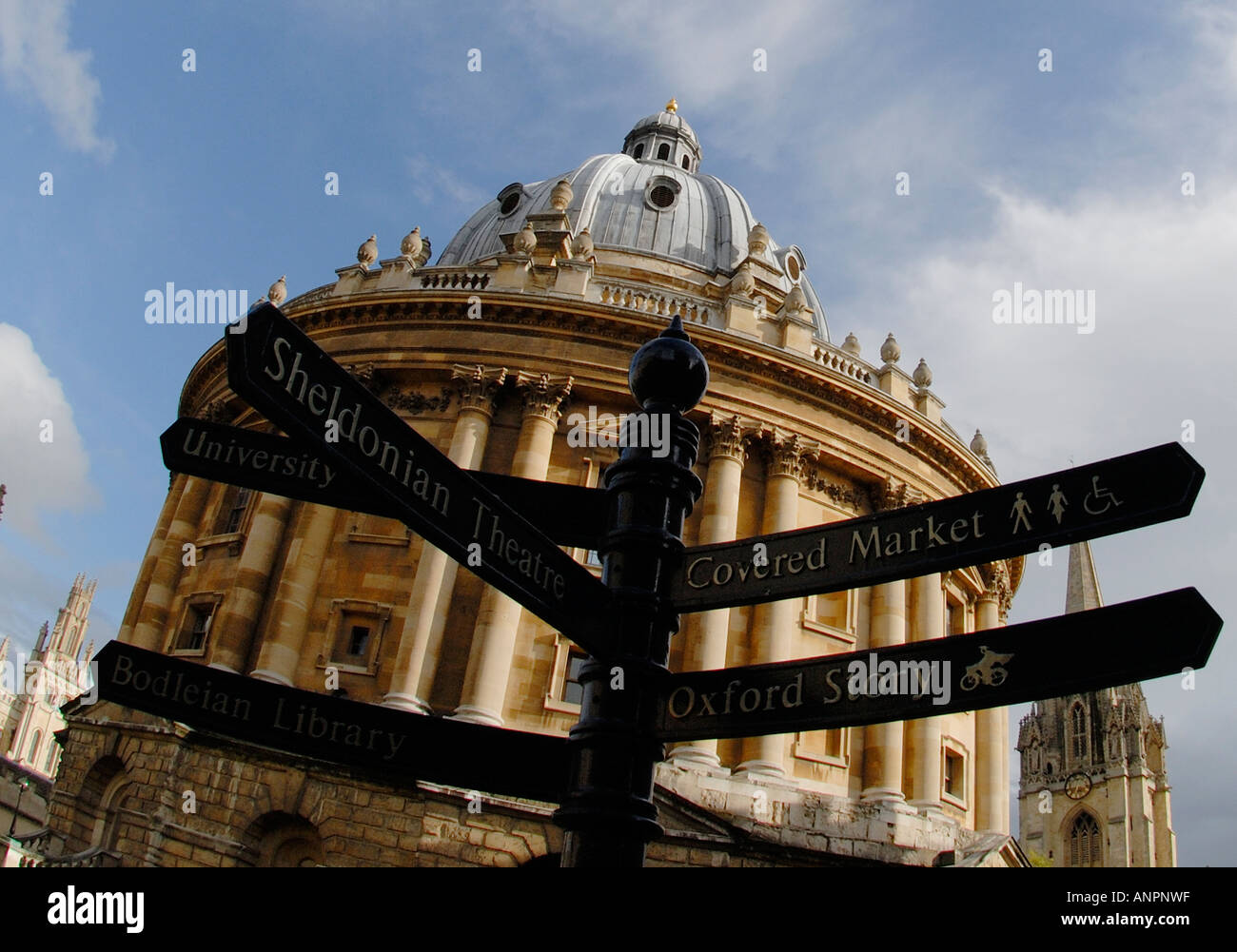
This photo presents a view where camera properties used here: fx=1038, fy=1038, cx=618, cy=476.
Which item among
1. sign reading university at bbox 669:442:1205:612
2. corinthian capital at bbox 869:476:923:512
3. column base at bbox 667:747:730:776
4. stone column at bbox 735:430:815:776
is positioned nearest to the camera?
sign reading university at bbox 669:442:1205:612

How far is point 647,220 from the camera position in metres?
38.5

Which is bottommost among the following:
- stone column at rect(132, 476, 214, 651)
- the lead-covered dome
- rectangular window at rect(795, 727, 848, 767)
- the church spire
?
rectangular window at rect(795, 727, 848, 767)

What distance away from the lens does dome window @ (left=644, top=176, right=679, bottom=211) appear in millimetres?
39062

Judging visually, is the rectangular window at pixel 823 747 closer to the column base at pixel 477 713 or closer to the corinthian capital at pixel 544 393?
the column base at pixel 477 713

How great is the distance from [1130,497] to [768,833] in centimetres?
1835

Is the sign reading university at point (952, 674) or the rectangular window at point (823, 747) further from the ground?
the rectangular window at point (823, 747)

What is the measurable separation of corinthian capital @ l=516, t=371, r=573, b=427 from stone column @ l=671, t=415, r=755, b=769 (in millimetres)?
3771

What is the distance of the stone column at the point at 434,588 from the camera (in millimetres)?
22359

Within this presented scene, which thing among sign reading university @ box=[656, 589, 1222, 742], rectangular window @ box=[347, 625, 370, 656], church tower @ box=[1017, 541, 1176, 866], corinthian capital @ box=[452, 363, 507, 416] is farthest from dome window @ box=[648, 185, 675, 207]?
church tower @ box=[1017, 541, 1176, 866]

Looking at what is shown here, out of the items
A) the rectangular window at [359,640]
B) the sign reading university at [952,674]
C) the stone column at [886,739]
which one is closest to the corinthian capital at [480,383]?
the rectangular window at [359,640]

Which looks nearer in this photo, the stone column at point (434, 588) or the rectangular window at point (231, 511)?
the stone column at point (434, 588)

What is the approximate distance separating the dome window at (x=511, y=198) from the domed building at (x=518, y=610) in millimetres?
9675

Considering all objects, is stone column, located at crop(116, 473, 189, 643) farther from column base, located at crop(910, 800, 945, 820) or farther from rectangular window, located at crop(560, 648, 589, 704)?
column base, located at crop(910, 800, 945, 820)
